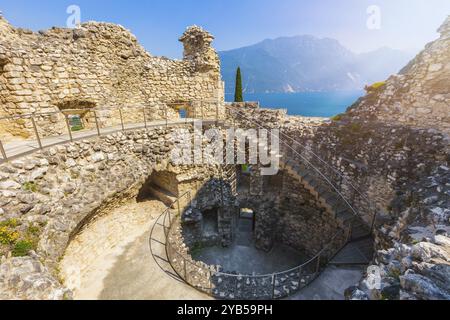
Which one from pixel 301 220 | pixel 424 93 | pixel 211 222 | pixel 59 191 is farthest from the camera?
pixel 211 222

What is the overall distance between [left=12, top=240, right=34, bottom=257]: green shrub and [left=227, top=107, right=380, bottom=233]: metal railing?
32.4 feet

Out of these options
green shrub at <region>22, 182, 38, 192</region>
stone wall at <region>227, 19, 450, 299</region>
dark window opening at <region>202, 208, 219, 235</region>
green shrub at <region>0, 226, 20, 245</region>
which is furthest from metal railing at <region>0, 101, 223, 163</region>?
stone wall at <region>227, 19, 450, 299</region>

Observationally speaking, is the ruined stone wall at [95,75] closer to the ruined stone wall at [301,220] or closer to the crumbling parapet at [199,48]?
the crumbling parapet at [199,48]

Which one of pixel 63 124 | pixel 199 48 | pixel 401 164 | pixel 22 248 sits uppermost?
pixel 199 48

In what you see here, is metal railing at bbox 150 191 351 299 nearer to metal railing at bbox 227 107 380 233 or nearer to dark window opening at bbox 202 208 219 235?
metal railing at bbox 227 107 380 233

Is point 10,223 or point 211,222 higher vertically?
point 10,223

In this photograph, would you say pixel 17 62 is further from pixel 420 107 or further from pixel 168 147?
pixel 420 107

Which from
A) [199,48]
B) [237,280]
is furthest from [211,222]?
[199,48]

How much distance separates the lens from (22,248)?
4125 mm

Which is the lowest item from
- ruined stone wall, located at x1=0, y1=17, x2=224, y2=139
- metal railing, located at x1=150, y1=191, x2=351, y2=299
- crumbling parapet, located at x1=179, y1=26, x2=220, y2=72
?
metal railing, located at x1=150, y1=191, x2=351, y2=299

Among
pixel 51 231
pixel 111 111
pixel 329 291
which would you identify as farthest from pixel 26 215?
pixel 329 291

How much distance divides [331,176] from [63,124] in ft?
40.0

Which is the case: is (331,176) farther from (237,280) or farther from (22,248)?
(22,248)

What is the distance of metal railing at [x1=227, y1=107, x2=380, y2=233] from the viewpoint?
8.29 m
